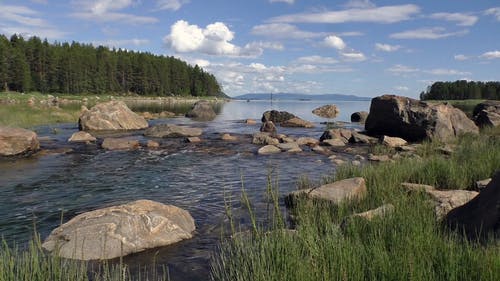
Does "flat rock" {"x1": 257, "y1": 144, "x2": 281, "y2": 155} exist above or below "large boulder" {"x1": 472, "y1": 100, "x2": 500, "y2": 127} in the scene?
below

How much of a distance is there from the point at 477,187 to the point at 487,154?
3402 mm

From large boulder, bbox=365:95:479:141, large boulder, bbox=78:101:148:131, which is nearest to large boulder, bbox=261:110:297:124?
large boulder, bbox=78:101:148:131

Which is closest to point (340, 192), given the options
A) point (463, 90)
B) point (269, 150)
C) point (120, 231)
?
point (120, 231)

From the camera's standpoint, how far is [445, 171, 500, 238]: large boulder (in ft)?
20.6

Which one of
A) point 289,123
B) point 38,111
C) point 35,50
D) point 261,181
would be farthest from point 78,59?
point 261,181

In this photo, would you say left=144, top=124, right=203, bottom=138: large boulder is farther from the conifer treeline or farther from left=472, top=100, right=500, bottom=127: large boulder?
the conifer treeline

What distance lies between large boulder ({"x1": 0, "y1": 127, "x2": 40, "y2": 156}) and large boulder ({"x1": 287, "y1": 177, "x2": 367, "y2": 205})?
14474 mm

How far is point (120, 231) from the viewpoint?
26.7 ft

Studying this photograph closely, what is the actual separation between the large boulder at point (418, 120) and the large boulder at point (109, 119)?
18.8 m

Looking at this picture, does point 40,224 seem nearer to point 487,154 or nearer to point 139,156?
point 139,156

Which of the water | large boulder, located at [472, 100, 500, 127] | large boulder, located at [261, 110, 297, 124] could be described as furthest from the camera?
large boulder, located at [261, 110, 297, 124]

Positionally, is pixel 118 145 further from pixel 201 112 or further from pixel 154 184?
pixel 201 112

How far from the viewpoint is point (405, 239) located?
5715 millimetres

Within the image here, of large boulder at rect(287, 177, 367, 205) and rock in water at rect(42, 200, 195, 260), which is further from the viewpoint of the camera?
large boulder at rect(287, 177, 367, 205)
